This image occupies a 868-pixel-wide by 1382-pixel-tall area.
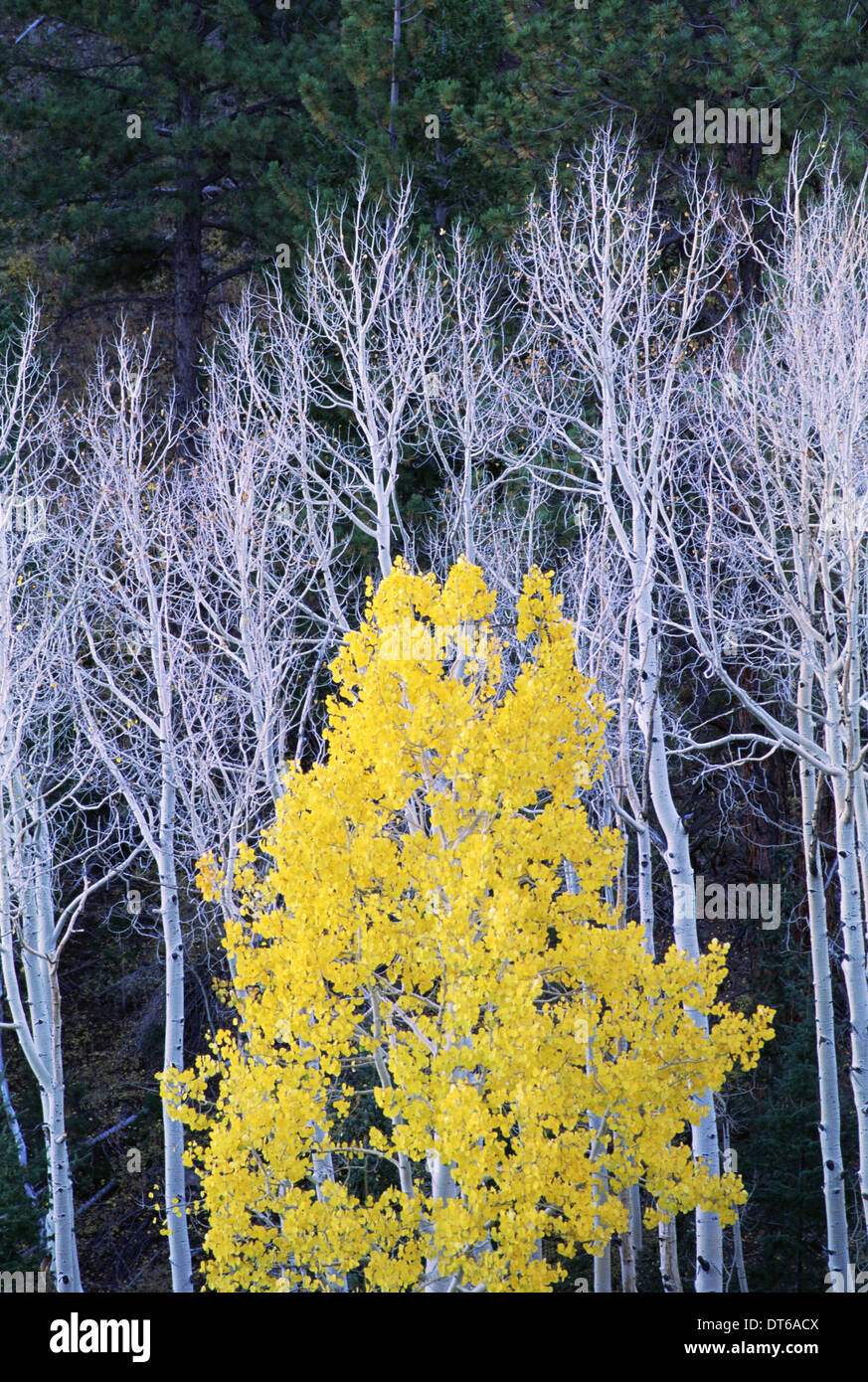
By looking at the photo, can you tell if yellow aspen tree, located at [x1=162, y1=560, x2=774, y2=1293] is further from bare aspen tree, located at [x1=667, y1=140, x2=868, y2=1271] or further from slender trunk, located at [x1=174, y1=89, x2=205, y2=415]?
slender trunk, located at [x1=174, y1=89, x2=205, y2=415]

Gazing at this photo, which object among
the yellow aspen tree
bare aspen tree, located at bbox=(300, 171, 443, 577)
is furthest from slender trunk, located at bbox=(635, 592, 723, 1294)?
bare aspen tree, located at bbox=(300, 171, 443, 577)

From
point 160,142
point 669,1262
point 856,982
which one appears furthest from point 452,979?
point 160,142

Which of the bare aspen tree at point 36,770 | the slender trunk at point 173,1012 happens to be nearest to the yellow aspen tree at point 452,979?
the bare aspen tree at point 36,770

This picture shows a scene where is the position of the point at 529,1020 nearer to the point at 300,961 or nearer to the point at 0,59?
the point at 300,961

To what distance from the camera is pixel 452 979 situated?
24.3 feet

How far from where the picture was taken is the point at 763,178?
13648 mm

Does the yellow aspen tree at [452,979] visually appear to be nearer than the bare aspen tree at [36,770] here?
Yes

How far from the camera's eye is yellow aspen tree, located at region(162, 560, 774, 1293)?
7141mm

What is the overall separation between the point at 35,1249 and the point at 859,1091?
8.63 m

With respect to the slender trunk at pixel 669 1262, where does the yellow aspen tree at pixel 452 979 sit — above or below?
above

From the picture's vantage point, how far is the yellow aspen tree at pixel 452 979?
714 cm

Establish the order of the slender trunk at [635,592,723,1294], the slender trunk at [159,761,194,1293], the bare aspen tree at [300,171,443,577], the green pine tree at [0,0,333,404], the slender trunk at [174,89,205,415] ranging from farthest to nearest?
the slender trunk at [174,89,205,415]
the green pine tree at [0,0,333,404]
the slender trunk at [159,761,194,1293]
the bare aspen tree at [300,171,443,577]
the slender trunk at [635,592,723,1294]

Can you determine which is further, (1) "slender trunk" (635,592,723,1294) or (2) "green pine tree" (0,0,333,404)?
(2) "green pine tree" (0,0,333,404)

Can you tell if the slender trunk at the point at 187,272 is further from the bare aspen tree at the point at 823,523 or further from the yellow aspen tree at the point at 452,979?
the yellow aspen tree at the point at 452,979
